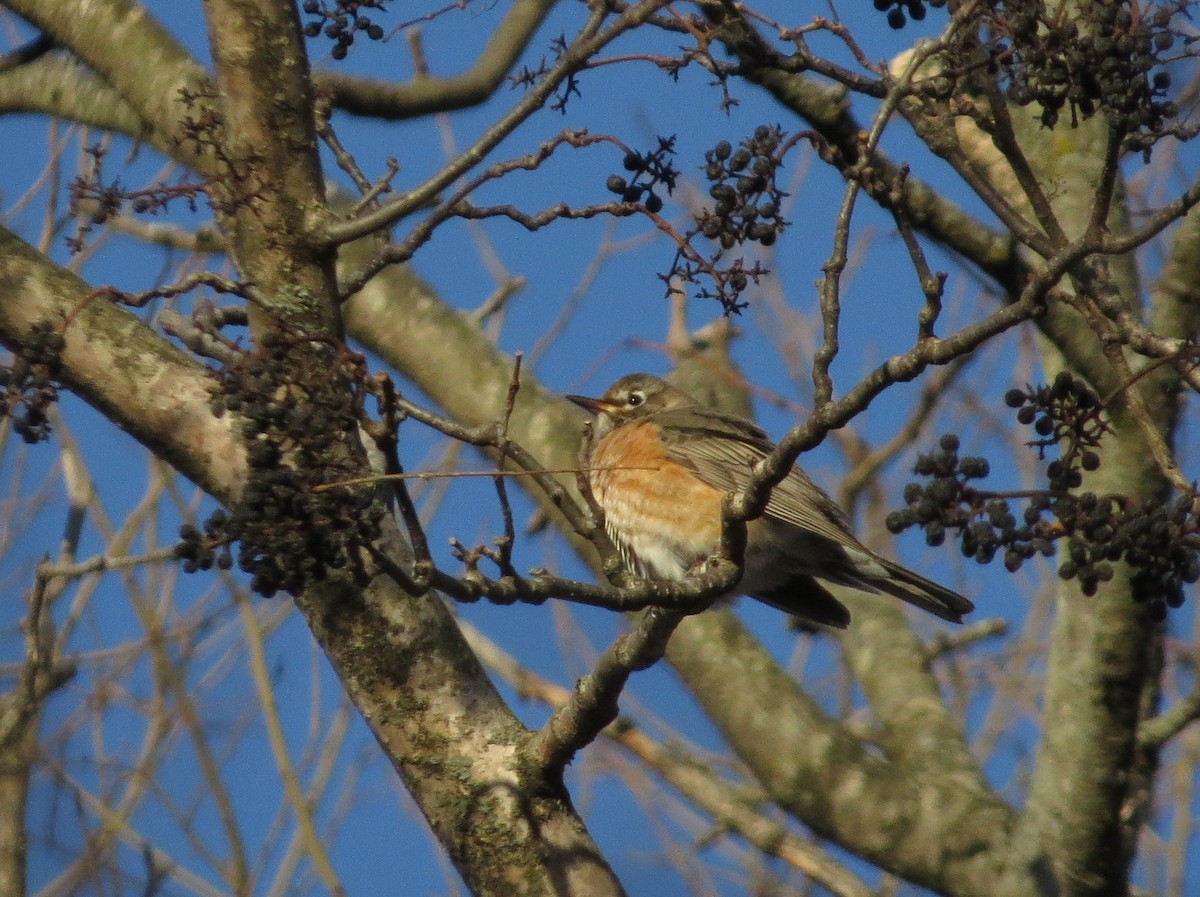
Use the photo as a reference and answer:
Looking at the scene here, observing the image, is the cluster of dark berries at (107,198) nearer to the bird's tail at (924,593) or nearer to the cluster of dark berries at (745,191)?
the cluster of dark berries at (745,191)

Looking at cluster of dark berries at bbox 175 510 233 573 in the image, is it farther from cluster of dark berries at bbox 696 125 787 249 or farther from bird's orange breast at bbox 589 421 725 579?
bird's orange breast at bbox 589 421 725 579

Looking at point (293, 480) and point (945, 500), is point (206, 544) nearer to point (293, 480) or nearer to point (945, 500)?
point (293, 480)

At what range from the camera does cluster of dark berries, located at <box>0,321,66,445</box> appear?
2754 millimetres

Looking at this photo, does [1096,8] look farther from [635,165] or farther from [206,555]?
[206,555]

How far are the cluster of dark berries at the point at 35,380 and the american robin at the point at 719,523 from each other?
2.50 meters

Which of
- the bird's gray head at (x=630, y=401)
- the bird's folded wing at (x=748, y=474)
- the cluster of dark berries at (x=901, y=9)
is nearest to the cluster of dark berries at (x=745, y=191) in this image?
the cluster of dark berries at (x=901, y=9)

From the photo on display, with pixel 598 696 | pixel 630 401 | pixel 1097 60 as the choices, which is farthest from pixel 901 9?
pixel 630 401

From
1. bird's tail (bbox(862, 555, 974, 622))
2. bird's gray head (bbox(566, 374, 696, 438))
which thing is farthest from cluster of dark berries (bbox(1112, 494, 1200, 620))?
bird's gray head (bbox(566, 374, 696, 438))

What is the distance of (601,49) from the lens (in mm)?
3068

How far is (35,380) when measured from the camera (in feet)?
9.14

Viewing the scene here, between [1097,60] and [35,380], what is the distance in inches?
81.1

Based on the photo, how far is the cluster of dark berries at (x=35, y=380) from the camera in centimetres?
275

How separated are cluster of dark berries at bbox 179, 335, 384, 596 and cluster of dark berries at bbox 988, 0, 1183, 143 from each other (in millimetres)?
1444

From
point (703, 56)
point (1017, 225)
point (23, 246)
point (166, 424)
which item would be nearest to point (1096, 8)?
point (1017, 225)
